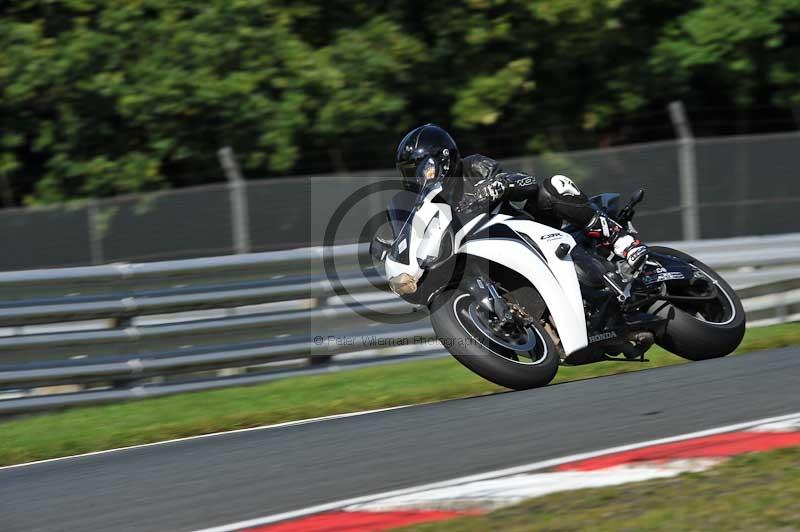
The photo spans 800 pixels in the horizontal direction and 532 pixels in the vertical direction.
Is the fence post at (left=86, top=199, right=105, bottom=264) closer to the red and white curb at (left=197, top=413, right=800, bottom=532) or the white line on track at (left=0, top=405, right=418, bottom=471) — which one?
the white line on track at (left=0, top=405, right=418, bottom=471)

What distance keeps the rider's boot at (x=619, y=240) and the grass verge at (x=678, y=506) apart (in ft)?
8.60

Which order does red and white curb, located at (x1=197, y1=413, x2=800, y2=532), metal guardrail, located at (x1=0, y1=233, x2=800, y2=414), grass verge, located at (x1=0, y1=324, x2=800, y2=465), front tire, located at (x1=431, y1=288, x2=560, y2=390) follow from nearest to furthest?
red and white curb, located at (x1=197, y1=413, x2=800, y2=532) → front tire, located at (x1=431, y1=288, x2=560, y2=390) → grass verge, located at (x1=0, y1=324, x2=800, y2=465) → metal guardrail, located at (x1=0, y1=233, x2=800, y2=414)

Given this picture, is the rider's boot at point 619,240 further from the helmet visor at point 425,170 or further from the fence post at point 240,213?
the fence post at point 240,213

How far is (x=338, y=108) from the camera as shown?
13.4 m

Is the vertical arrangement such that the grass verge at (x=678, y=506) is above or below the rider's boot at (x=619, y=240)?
below

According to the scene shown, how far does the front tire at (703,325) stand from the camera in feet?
24.4

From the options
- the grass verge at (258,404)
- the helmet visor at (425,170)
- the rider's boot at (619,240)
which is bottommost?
the grass verge at (258,404)

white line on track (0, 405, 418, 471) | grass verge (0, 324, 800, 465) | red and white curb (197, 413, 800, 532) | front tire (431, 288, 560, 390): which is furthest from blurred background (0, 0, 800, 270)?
red and white curb (197, 413, 800, 532)

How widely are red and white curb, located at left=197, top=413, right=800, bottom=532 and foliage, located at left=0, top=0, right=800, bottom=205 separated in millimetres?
8639

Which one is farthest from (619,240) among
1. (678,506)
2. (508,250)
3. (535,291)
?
(678,506)

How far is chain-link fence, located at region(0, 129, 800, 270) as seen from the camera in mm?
10711

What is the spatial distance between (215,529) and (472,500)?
1.04 meters

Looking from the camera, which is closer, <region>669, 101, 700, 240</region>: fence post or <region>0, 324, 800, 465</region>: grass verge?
<region>0, 324, 800, 465</region>: grass verge

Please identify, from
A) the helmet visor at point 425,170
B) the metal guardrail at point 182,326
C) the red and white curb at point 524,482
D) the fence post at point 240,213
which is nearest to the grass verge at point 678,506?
the red and white curb at point 524,482
